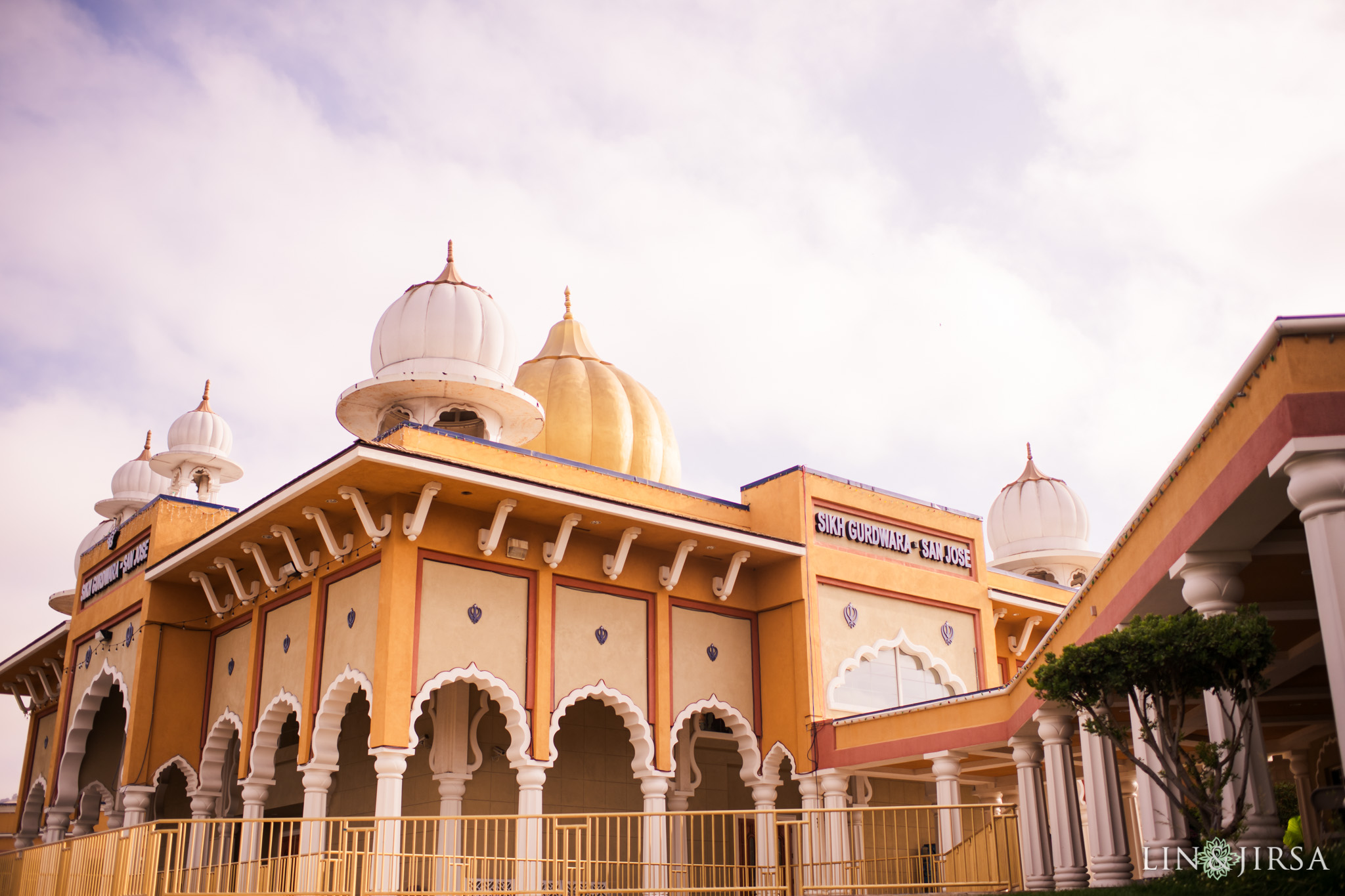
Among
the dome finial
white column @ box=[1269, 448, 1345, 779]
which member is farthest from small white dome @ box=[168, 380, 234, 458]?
white column @ box=[1269, 448, 1345, 779]

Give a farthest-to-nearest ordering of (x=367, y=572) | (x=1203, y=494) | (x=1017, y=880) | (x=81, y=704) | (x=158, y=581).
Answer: (x=81, y=704)
(x=158, y=581)
(x=367, y=572)
(x=1017, y=880)
(x=1203, y=494)

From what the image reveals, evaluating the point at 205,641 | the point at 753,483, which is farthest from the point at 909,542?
the point at 205,641

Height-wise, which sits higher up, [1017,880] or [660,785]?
[660,785]

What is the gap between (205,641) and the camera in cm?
1889

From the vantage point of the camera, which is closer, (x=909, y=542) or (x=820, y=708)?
(x=820, y=708)

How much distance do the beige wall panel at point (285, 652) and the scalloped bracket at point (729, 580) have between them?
5.63m

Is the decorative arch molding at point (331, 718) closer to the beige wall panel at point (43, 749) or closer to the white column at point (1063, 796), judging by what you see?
the white column at point (1063, 796)

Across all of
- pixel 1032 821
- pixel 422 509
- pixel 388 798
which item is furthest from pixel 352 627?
pixel 1032 821

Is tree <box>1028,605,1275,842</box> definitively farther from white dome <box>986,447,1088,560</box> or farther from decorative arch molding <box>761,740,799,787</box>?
white dome <box>986,447,1088,560</box>

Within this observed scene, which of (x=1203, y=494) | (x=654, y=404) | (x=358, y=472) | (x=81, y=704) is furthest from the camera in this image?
(x=654, y=404)

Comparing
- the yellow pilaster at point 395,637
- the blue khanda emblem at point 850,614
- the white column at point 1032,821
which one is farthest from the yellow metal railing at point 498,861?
the blue khanda emblem at point 850,614

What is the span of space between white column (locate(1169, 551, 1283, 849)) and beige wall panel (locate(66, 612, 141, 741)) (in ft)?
44.9

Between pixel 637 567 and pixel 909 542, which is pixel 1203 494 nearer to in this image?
pixel 637 567

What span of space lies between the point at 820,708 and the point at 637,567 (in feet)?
10.8
